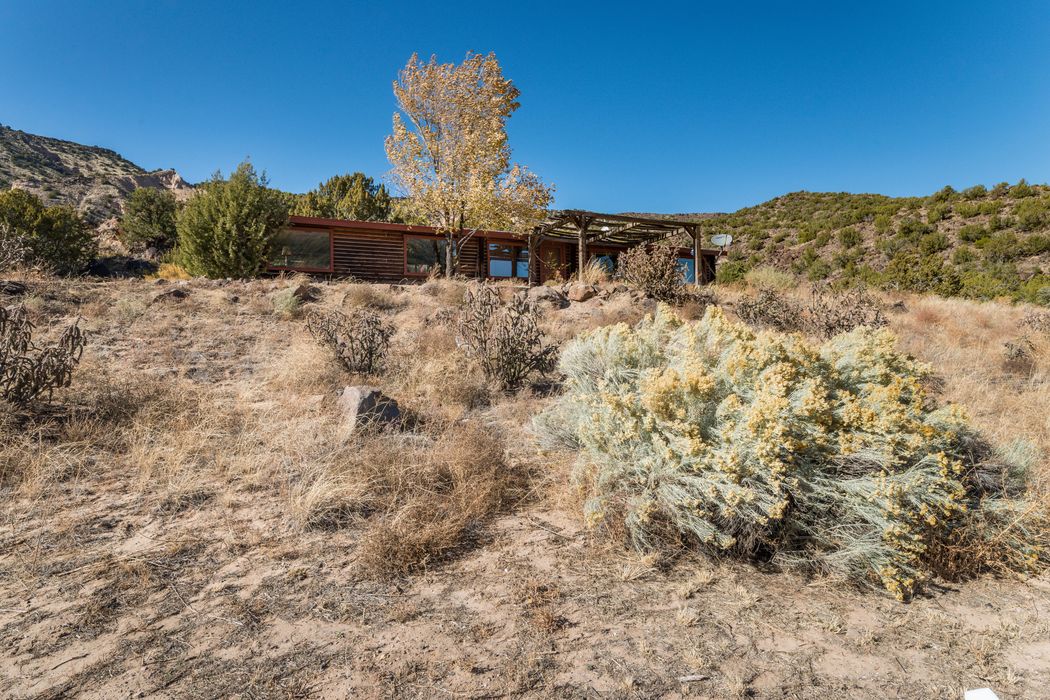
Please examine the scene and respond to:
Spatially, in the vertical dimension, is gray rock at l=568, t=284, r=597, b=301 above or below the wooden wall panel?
below

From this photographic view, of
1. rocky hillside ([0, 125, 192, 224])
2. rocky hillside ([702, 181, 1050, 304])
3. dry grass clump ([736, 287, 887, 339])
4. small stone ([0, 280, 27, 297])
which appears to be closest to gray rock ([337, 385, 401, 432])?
dry grass clump ([736, 287, 887, 339])

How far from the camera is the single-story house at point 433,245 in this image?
17.0 metres

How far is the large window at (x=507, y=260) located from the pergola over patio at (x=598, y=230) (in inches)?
37.4

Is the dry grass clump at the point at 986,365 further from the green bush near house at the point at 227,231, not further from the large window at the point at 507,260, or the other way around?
the green bush near house at the point at 227,231

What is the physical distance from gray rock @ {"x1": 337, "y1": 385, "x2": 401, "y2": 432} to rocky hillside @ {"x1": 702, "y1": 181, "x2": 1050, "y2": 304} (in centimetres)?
1835

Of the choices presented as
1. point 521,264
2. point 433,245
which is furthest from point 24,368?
point 521,264

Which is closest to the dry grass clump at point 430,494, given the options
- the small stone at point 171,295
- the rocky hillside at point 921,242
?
the small stone at point 171,295

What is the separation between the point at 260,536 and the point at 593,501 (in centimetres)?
196

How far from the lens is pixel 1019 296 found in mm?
15477

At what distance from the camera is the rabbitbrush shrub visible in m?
2.61

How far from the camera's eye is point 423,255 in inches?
795

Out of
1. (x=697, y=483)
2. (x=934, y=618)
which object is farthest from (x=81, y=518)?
(x=934, y=618)

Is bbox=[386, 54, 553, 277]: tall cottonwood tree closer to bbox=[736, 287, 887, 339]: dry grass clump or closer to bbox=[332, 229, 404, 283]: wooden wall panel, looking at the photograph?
bbox=[332, 229, 404, 283]: wooden wall panel

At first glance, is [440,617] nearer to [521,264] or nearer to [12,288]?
[12,288]
